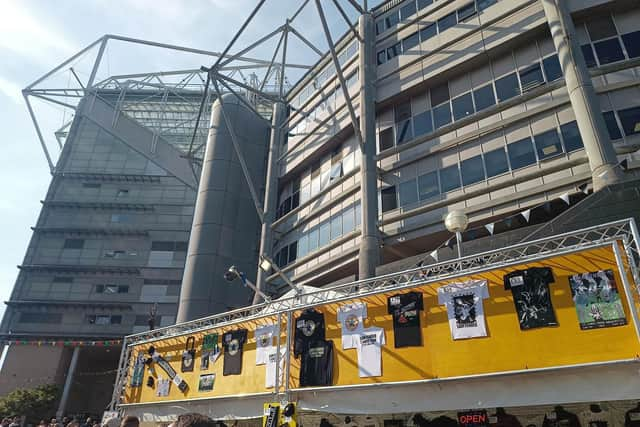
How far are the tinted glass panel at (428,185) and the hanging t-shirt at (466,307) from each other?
431 inches

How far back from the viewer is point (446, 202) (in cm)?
1958

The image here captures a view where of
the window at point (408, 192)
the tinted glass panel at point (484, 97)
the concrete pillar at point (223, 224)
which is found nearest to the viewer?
the tinted glass panel at point (484, 97)

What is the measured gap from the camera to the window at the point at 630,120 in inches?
624

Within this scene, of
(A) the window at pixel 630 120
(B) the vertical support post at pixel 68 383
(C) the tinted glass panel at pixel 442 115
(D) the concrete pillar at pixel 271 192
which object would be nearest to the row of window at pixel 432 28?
(C) the tinted glass panel at pixel 442 115

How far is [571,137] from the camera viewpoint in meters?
16.8


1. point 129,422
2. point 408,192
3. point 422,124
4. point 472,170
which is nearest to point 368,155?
point 408,192

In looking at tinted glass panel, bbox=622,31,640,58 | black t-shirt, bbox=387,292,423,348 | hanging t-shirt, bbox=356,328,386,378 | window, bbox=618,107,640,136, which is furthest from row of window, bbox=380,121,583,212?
hanging t-shirt, bbox=356,328,386,378

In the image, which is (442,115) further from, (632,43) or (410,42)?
(632,43)

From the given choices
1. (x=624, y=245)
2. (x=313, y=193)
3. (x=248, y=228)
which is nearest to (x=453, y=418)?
(x=624, y=245)

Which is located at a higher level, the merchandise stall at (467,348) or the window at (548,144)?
the window at (548,144)

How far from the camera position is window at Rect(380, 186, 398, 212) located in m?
22.1

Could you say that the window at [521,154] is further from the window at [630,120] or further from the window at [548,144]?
the window at [630,120]

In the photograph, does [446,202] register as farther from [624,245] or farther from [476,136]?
[624,245]

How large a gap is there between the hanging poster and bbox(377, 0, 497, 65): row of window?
56.9 feet
